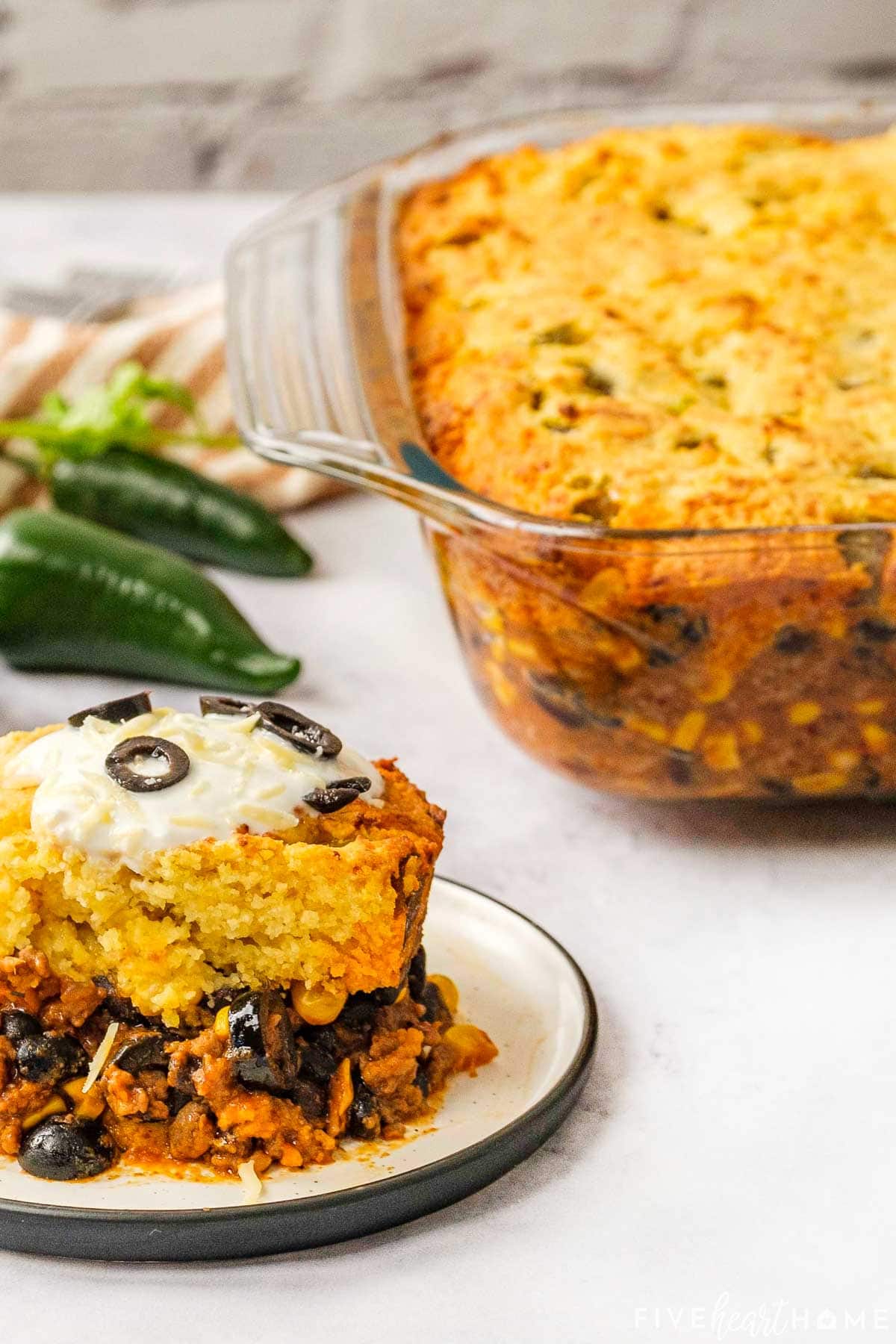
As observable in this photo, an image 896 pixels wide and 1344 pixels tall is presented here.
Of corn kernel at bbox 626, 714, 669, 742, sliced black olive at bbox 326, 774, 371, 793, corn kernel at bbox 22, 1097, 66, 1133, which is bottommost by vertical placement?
corn kernel at bbox 626, 714, 669, 742

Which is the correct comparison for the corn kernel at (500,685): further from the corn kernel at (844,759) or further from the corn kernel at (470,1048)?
the corn kernel at (470,1048)

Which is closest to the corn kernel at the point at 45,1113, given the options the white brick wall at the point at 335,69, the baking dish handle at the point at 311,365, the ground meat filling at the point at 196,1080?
the ground meat filling at the point at 196,1080

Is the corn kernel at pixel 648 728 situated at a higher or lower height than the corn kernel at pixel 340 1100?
lower

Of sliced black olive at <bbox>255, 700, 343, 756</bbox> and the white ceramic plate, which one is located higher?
sliced black olive at <bbox>255, 700, 343, 756</bbox>

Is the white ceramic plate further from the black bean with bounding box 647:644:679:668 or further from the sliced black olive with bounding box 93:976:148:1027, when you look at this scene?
the black bean with bounding box 647:644:679:668

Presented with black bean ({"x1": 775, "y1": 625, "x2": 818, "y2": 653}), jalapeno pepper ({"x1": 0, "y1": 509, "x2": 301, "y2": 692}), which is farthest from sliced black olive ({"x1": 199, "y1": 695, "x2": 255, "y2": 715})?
jalapeno pepper ({"x1": 0, "y1": 509, "x2": 301, "y2": 692})

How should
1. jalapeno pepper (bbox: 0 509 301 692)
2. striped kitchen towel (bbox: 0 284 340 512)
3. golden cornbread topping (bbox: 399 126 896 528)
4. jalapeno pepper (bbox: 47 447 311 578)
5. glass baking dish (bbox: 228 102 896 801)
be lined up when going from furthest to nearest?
striped kitchen towel (bbox: 0 284 340 512)
jalapeno pepper (bbox: 47 447 311 578)
jalapeno pepper (bbox: 0 509 301 692)
golden cornbread topping (bbox: 399 126 896 528)
glass baking dish (bbox: 228 102 896 801)

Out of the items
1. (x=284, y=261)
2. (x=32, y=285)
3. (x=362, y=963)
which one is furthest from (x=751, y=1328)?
(x=32, y=285)
